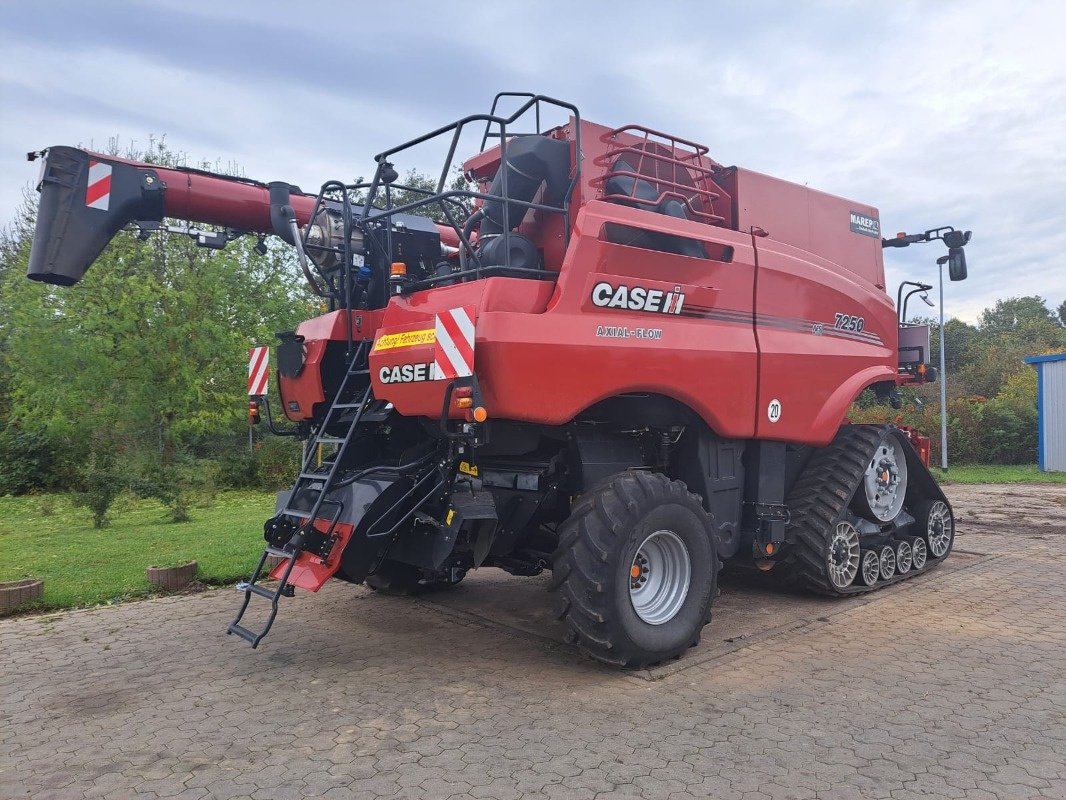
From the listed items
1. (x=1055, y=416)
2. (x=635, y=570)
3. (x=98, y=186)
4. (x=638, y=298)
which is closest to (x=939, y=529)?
(x=635, y=570)

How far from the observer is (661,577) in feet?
16.9

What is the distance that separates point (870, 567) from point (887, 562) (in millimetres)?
293

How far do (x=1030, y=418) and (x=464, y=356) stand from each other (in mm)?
24398

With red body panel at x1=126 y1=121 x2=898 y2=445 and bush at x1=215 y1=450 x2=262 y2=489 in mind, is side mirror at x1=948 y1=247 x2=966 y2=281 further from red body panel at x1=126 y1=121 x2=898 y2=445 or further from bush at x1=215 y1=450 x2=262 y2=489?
bush at x1=215 y1=450 x2=262 y2=489

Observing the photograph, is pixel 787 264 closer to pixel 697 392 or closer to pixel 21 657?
pixel 697 392

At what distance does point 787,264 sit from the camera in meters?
6.20

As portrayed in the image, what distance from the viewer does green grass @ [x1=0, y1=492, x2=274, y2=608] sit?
22.9 feet

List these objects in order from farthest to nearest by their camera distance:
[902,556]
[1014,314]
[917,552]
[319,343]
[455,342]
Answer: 1. [1014,314]
2. [917,552]
3. [902,556]
4. [319,343]
5. [455,342]

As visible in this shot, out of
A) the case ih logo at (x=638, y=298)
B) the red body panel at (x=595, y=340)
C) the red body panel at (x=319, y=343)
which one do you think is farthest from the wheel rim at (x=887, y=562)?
the red body panel at (x=319, y=343)

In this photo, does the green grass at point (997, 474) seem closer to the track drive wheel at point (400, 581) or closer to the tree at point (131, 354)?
the track drive wheel at point (400, 581)

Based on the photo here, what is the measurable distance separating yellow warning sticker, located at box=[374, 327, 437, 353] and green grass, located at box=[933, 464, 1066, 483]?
17117mm

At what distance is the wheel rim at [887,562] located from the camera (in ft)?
23.1

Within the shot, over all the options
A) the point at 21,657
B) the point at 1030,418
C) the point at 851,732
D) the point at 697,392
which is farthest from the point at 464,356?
the point at 1030,418

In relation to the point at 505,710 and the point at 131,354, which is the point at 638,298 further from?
the point at 131,354
